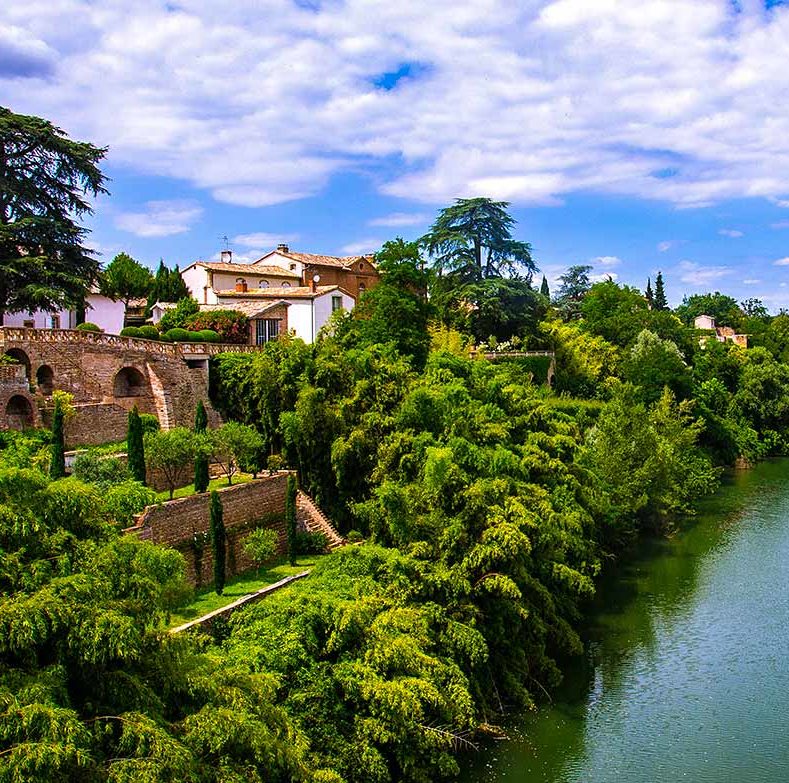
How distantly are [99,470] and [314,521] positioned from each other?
7222mm

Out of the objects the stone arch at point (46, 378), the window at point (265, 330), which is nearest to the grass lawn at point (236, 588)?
the stone arch at point (46, 378)

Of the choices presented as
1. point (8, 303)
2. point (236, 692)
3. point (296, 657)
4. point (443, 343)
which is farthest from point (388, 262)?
point (236, 692)

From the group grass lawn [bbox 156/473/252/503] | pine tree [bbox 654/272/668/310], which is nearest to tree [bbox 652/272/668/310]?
pine tree [bbox 654/272/668/310]

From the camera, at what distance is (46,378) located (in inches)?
1164

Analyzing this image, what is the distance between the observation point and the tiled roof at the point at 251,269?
49938 mm

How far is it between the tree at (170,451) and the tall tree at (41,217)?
731 centimetres

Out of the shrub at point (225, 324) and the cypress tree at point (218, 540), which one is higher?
the shrub at point (225, 324)

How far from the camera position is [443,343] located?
127 ft

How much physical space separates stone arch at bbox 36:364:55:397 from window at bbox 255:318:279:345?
11.6m

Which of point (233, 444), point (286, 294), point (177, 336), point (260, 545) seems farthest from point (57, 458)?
point (286, 294)

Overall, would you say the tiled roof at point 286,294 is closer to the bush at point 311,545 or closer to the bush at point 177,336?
the bush at point 177,336

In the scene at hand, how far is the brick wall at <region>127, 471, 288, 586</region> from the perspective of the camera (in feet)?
71.7

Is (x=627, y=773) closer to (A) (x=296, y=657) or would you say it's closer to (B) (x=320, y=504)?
(A) (x=296, y=657)

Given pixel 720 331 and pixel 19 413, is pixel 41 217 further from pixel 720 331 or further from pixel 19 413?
pixel 720 331
